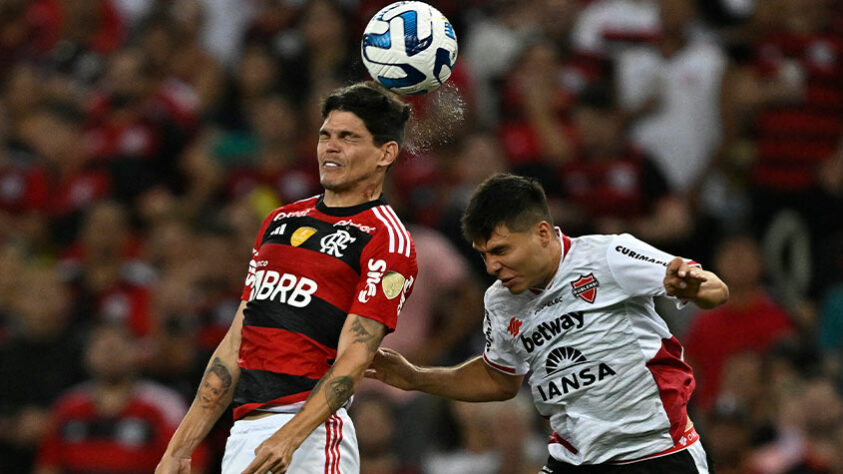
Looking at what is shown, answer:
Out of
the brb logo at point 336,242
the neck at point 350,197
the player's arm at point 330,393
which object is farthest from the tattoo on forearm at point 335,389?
the neck at point 350,197

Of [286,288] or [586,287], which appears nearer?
[286,288]

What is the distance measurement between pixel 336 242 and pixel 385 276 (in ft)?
0.90

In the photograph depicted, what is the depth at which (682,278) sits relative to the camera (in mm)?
5520

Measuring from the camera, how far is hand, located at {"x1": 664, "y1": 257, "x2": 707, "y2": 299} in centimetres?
550

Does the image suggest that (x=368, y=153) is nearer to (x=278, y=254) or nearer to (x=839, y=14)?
(x=278, y=254)

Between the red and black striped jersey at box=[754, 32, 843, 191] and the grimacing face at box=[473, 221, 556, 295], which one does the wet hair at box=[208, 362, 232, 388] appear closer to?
the grimacing face at box=[473, 221, 556, 295]

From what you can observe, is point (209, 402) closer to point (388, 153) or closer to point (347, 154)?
point (347, 154)

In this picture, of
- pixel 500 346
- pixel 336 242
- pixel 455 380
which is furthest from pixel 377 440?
pixel 336 242

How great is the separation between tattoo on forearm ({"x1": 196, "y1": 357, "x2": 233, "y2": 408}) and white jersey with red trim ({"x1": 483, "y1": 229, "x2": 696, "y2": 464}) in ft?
4.47

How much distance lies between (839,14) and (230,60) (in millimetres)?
5957

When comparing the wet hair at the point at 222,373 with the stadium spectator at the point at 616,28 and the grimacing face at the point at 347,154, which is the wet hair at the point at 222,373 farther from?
the stadium spectator at the point at 616,28

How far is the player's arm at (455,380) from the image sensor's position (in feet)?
20.5

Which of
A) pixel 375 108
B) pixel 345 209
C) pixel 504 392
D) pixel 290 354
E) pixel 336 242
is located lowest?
pixel 504 392

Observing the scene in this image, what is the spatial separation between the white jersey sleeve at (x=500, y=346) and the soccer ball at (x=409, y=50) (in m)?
1.05
